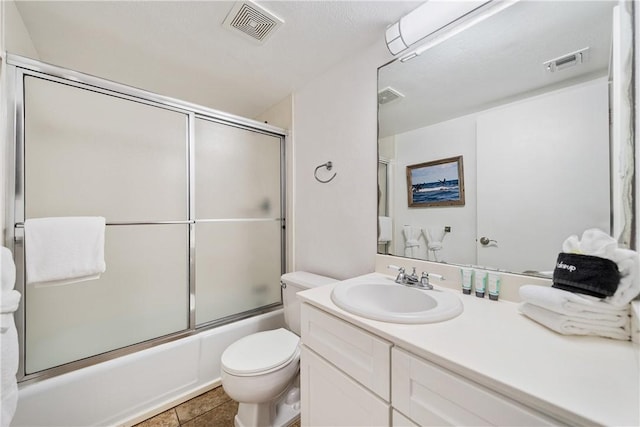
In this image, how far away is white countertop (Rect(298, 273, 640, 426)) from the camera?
17.6 inches

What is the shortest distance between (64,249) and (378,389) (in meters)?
1.52

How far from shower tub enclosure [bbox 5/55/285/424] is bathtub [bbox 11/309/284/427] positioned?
1.9 inches

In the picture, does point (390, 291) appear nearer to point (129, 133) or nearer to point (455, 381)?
point (455, 381)

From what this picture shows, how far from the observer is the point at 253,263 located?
1974 millimetres

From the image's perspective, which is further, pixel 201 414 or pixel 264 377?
pixel 201 414

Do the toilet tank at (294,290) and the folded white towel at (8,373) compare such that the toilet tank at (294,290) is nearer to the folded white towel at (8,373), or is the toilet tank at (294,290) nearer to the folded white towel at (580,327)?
the folded white towel at (580,327)

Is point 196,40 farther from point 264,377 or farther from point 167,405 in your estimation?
point 167,405

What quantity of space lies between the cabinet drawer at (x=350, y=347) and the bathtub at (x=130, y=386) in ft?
3.15

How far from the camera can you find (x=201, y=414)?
55.1 inches

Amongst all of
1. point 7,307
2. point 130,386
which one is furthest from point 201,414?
point 7,307

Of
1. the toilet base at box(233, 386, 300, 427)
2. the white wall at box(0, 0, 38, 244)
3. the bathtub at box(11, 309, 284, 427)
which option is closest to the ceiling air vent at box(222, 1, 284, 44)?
the white wall at box(0, 0, 38, 244)

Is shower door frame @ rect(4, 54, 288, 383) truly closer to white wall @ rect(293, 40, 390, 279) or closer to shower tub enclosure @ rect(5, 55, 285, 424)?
shower tub enclosure @ rect(5, 55, 285, 424)

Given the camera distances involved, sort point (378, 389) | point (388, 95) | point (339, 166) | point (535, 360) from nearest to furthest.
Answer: point (535, 360) → point (378, 389) → point (388, 95) → point (339, 166)

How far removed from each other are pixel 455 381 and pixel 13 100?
2032mm
